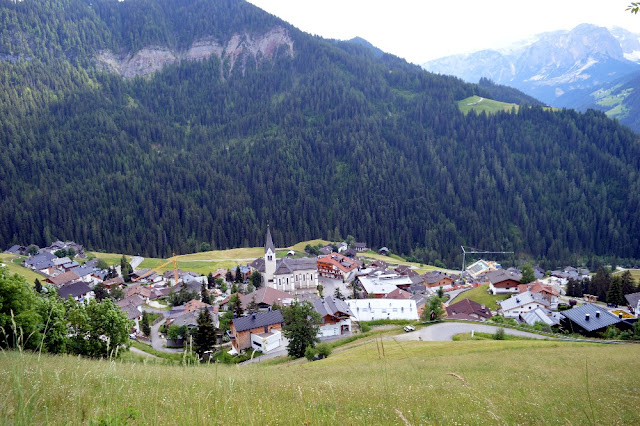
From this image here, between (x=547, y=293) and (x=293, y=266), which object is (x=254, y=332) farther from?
(x=547, y=293)

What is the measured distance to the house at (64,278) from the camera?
247 feet

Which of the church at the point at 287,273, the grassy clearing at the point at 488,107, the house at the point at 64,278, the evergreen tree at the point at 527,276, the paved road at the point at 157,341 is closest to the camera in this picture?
the paved road at the point at 157,341

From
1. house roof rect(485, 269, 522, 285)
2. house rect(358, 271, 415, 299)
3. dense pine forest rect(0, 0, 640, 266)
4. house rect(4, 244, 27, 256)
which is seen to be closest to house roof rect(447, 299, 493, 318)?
house rect(358, 271, 415, 299)

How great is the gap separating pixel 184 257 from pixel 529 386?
118m

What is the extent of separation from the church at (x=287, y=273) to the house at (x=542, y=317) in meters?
40.2

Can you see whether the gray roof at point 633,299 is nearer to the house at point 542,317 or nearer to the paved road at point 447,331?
the house at point 542,317

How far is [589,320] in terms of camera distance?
44.6m

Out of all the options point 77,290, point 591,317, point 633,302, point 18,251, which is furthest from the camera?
point 18,251

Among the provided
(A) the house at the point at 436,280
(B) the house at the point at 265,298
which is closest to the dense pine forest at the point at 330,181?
(A) the house at the point at 436,280

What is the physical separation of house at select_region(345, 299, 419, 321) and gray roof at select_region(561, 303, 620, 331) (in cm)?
1924

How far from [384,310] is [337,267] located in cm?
3497

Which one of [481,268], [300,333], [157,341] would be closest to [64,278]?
[157,341]

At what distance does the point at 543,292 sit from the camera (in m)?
62.9

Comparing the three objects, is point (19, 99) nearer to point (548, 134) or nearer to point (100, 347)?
point (100, 347)
